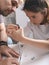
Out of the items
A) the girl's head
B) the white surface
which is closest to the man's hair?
the girl's head

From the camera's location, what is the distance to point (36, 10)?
50 cm

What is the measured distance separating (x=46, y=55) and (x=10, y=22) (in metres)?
0.14

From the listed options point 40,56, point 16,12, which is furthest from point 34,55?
point 16,12

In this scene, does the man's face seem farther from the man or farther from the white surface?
the white surface

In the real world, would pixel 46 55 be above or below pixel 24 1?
below

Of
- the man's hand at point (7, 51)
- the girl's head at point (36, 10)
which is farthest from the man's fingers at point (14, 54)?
the girl's head at point (36, 10)

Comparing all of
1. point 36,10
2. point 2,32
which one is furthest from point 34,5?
point 2,32

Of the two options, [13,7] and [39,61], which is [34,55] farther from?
[13,7]

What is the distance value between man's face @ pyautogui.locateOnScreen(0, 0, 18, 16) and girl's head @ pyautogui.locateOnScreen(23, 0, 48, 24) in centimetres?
4

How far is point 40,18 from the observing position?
51cm

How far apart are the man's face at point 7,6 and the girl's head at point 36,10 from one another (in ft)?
0.12

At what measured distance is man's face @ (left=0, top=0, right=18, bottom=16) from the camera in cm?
51

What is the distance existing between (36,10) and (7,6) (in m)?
0.09

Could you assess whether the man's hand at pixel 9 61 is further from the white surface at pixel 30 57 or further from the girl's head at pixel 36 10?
the girl's head at pixel 36 10
